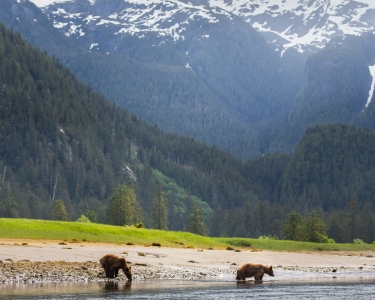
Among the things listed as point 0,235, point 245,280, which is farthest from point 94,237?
point 245,280

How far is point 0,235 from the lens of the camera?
237 ft

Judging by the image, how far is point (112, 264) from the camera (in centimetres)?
5022

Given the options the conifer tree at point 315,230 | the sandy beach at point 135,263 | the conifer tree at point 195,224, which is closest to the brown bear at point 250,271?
the sandy beach at point 135,263

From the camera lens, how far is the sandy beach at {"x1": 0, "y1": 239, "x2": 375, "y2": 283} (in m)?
50.7

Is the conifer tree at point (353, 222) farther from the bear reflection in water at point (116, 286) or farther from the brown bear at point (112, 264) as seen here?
the bear reflection in water at point (116, 286)

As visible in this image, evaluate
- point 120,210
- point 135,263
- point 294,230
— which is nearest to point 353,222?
point 294,230

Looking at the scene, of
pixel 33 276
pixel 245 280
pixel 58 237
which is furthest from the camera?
pixel 58 237

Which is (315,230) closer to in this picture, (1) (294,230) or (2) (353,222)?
(1) (294,230)

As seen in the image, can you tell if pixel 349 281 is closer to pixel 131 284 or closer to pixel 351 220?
pixel 131 284

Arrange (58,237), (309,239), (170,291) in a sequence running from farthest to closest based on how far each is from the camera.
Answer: (309,239) < (58,237) < (170,291)

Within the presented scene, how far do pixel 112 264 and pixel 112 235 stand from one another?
33092mm

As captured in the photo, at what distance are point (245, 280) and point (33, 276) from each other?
698 inches

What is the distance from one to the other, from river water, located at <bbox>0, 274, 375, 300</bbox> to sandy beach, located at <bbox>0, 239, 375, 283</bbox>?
272 centimetres

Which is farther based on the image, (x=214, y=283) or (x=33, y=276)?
(x=214, y=283)
